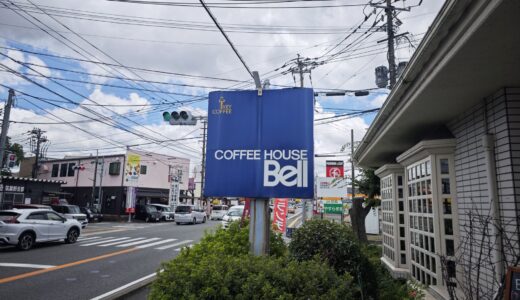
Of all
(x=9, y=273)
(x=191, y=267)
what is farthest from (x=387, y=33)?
(x=9, y=273)

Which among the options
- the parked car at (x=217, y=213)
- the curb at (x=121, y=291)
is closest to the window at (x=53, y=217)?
the curb at (x=121, y=291)

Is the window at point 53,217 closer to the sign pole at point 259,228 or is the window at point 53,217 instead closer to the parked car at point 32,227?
the parked car at point 32,227

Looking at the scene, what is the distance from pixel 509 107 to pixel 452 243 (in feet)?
8.45

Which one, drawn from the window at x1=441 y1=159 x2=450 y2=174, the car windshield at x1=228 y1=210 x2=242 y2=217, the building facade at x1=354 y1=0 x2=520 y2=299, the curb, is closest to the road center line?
the curb

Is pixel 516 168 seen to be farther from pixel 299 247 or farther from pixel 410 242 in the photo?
pixel 410 242

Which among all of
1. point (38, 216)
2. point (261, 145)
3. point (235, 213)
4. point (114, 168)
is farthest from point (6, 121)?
point (114, 168)

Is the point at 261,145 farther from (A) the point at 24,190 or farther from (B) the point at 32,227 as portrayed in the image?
(A) the point at 24,190

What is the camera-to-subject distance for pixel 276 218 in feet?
51.4

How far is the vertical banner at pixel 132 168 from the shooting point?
35844 millimetres

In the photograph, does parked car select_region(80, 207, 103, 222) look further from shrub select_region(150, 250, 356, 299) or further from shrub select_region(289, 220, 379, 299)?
shrub select_region(150, 250, 356, 299)

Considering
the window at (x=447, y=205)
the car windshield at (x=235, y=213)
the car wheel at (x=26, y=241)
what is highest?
the window at (x=447, y=205)

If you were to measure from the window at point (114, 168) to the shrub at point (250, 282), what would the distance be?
37.1 m

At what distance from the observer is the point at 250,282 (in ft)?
10.4

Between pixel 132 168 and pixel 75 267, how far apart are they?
26.9m
